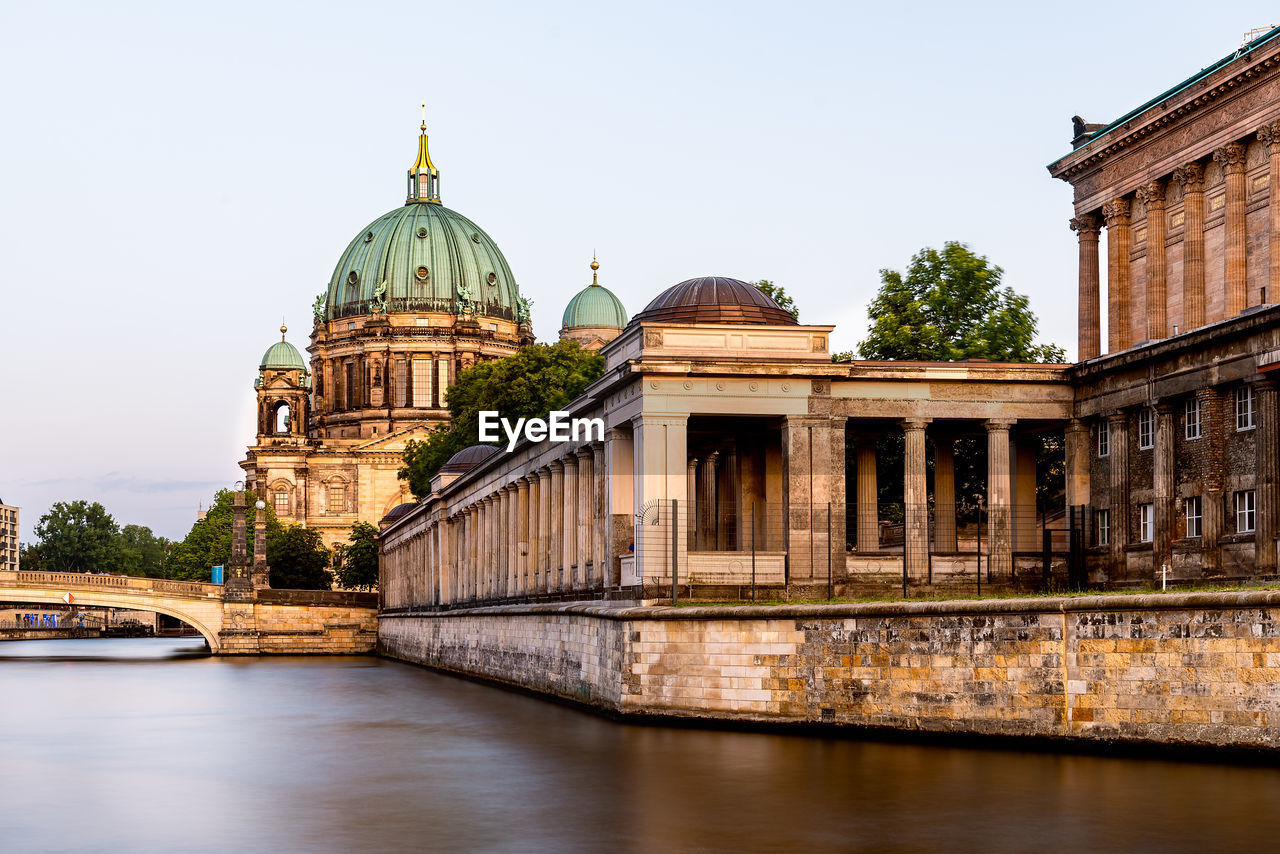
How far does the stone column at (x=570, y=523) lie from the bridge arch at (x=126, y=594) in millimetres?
51843

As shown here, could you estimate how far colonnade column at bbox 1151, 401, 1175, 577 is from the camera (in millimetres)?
41625

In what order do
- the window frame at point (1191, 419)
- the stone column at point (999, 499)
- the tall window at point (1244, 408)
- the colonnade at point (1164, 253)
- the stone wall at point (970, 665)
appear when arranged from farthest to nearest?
the colonnade at point (1164, 253) → the stone column at point (999, 499) → the window frame at point (1191, 419) → the tall window at point (1244, 408) → the stone wall at point (970, 665)

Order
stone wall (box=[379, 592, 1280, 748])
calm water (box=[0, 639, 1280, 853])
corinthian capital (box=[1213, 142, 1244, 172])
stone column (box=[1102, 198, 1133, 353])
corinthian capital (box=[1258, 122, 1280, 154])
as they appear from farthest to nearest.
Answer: stone column (box=[1102, 198, 1133, 353]) → corinthian capital (box=[1213, 142, 1244, 172]) → corinthian capital (box=[1258, 122, 1280, 154]) → stone wall (box=[379, 592, 1280, 748]) → calm water (box=[0, 639, 1280, 853])

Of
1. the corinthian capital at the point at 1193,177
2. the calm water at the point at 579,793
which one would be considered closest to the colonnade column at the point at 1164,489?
the corinthian capital at the point at 1193,177

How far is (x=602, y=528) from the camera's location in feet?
155

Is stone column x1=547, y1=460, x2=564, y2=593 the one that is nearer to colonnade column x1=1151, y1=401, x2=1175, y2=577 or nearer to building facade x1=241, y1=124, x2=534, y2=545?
colonnade column x1=1151, y1=401, x2=1175, y2=577

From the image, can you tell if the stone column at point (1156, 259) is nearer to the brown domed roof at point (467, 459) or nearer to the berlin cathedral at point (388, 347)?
the brown domed roof at point (467, 459)

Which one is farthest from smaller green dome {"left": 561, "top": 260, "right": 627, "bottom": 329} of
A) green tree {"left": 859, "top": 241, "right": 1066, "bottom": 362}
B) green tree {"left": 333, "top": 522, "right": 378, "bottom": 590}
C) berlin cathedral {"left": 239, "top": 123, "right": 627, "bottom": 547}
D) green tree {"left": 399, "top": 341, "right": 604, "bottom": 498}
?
green tree {"left": 859, "top": 241, "right": 1066, "bottom": 362}

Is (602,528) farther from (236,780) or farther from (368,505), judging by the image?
(368,505)

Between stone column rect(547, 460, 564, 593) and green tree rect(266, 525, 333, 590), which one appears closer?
stone column rect(547, 460, 564, 593)

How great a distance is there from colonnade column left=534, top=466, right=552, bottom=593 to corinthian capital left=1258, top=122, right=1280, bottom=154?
23.1 m

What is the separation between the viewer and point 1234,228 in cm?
4956

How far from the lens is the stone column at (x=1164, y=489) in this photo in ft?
137

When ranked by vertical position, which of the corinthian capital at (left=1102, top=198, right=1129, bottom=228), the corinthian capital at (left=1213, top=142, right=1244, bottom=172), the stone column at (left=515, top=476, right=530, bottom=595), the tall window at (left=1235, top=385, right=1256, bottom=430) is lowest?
the stone column at (left=515, top=476, right=530, bottom=595)
